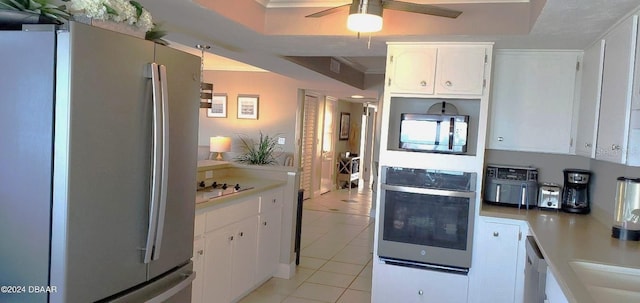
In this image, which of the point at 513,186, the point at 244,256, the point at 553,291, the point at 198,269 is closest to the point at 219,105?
the point at 244,256

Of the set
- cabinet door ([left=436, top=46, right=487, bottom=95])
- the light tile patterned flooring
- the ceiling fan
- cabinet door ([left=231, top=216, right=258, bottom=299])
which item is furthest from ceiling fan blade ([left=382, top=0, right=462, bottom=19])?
the light tile patterned flooring

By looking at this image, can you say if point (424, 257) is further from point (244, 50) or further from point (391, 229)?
point (244, 50)

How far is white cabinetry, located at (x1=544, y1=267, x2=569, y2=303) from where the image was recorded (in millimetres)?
2010

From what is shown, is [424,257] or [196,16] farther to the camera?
[424,257]

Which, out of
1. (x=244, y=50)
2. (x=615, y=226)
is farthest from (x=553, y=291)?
(x=244, y=50)

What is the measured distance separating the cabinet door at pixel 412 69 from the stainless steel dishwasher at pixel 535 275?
1263 mm

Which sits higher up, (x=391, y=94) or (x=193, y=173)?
(x=391, y=94)

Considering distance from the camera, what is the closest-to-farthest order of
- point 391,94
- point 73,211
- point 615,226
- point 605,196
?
point 73,211 < point 615,226 < point 605,196 < point 391,94

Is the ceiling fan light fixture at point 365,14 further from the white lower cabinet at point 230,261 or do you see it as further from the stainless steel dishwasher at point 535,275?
the white lower cabinet at point 230,261

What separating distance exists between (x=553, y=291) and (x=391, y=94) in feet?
5.81

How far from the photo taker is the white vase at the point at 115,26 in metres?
1.67

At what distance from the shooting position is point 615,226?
2.78 meters

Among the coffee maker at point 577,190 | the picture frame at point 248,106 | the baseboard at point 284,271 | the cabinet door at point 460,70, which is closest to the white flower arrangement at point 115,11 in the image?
the cabinet door at point 460,70

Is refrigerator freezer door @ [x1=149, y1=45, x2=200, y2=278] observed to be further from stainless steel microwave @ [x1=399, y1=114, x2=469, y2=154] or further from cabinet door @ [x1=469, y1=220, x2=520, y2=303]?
cabinet door @ [x1=469, y1=220, x2=520, y2=303]
